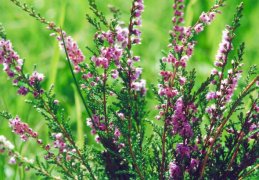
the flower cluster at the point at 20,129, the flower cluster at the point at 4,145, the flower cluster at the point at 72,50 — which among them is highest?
the flower cluster at the point at 72,50

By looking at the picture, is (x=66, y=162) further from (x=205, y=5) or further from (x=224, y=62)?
(x=205, y=5)

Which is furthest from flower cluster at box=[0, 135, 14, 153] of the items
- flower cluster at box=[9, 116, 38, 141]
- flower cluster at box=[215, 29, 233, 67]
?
flower cluster at box=[215, 29, 233, 67]

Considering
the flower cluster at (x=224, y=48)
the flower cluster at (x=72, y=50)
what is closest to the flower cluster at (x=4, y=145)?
the flower cluster at (x=72, y=50)

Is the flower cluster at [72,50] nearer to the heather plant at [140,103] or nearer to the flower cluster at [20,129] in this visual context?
the heather plant at [140,103]

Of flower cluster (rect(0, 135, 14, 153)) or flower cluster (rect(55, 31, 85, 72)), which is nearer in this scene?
flower cluster (rect(0, 135, 14, 153))

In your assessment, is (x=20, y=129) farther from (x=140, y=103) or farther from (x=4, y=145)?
(x=140, y=103)

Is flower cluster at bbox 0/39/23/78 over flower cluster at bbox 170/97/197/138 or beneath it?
over

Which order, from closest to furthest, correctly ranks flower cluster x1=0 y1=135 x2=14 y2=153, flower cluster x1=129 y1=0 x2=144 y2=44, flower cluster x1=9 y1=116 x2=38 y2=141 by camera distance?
1. flower cluster x1=0 y1=135 x2=14 y2=153
2. flower cluster x1=129 y1=0 x2=144 y2=44
3. flower cluster x1=9 y1=116 x2=38 y2=141

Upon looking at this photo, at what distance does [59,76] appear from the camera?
416cm

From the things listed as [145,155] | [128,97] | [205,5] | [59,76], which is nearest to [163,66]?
[128,97]

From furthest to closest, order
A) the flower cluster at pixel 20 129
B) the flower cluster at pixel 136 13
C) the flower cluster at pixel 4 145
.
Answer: the flower cluster at pixel 20 129 → the flower cluster at pixel 136 13 → the flower cluster at pixel 4 145

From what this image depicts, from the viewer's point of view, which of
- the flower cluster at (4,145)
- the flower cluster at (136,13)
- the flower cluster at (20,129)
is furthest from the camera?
the flower cluster at (20,129)

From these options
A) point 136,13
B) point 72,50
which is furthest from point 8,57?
point 136,13

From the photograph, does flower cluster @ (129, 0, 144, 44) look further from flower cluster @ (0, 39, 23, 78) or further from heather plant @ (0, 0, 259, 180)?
flower cluster @ (0, 39, 23, 78)
